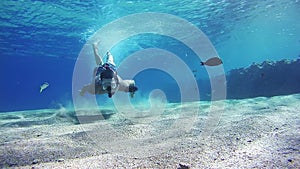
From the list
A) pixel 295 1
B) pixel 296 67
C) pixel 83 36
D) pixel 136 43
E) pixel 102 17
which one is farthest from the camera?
pixel 136 43

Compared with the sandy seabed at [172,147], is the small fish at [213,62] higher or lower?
higher

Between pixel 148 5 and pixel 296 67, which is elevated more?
pixel 148 5

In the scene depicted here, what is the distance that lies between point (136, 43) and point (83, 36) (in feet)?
28.5

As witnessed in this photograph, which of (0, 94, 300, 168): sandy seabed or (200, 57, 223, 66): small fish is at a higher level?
(200, 57, 223, 66): small fish

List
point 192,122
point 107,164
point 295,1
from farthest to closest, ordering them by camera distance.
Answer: point 295,1, point 192,122, point 107,164

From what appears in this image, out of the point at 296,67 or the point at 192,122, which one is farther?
the point at 296,67

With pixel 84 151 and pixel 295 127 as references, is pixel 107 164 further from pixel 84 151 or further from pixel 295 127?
pixel 295 127

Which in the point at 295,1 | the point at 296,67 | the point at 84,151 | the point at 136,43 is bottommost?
the point at 84,151

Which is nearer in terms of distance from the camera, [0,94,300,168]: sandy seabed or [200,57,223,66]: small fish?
[0,94,300,168]: sandy seabed

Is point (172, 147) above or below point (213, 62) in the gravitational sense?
below

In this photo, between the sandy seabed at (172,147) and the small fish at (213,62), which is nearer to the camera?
the sandy seabed at (172,147)

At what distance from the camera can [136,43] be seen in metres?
33.4

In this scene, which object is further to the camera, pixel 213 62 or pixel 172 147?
pixel 213 62

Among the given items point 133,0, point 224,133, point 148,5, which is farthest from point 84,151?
point 148,5
